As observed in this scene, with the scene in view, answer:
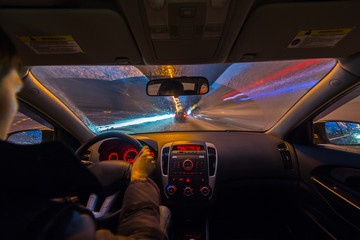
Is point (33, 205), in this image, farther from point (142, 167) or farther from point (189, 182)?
point (189, 182)

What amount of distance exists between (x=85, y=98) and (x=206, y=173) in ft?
45.0

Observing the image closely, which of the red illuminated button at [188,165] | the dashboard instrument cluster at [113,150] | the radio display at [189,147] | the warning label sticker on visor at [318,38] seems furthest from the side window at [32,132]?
the warning label sticker on visor at [318,38]

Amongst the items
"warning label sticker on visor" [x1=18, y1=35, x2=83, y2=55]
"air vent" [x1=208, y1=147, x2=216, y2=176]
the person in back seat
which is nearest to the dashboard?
"air vent" [x1=208, y1=147, x2=216, y2=176]

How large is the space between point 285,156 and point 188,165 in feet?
5.81

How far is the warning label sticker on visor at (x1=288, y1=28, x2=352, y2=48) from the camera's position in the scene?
70.8 inches

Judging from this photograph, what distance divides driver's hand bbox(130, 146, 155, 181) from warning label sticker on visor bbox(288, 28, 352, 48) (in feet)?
6.72

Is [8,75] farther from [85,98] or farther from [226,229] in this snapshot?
[85,98]

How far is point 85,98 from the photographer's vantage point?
1397cm

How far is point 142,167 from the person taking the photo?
1.90 metres

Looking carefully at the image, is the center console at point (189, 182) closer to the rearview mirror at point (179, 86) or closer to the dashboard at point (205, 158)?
the dashboard at point (205, 158)

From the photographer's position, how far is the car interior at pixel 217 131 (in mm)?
1566

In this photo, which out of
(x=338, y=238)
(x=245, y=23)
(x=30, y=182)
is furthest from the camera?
(x=338, y=238)

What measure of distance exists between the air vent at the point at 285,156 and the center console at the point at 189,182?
1.25 metres

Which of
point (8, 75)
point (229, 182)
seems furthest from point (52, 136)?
point (229, 182)
